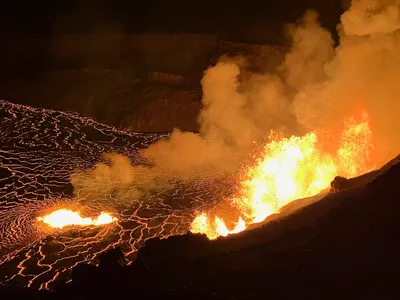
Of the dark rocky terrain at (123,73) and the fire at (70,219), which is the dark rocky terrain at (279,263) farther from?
the dark rocky terrain at (123,73)

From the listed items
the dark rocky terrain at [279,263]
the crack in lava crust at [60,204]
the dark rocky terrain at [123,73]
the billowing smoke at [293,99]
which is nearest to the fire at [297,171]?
the billowing smoke at [293,99]

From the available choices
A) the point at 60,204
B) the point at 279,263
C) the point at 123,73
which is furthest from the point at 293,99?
the point at 279,263

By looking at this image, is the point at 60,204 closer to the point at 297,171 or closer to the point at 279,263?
the point at 297,171

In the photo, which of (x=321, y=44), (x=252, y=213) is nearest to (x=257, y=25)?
(x=321, y=44)

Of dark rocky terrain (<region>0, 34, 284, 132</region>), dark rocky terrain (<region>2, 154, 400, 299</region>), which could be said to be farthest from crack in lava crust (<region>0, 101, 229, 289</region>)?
dark rocky terrain (<region>2, 154, 400, 299</region>)

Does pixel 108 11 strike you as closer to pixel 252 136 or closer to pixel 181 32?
pixel 181 32
